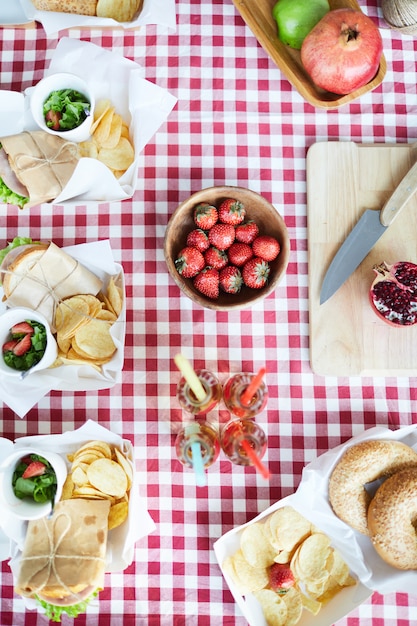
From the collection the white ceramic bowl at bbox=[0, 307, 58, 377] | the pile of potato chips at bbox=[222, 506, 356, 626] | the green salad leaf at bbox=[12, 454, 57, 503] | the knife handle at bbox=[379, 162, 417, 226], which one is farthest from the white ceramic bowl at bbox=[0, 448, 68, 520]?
the knife handle at bbox=[379, 162, 417, 226]

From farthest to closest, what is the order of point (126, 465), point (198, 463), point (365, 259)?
point (365, 259)
point (126, 465)
point (198, 463)

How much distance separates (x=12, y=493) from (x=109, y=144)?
67 centimetres

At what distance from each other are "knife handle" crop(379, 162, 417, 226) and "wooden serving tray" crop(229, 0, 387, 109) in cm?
19

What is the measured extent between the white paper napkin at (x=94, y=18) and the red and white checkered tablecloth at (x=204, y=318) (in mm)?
50

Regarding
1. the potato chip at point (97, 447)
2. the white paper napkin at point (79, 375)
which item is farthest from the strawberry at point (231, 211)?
the potato chip at point (97, 447)

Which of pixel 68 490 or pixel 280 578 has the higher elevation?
pixel 68 490

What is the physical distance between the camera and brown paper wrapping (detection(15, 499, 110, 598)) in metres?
1.00

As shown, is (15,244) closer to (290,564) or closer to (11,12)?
(11,12)

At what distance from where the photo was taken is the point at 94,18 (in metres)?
1.17

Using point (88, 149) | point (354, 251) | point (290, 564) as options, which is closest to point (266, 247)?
point (354, 251)

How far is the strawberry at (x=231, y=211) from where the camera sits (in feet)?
3.67

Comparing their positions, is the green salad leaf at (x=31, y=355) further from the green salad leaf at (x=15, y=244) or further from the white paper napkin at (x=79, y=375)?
the green salad leaf at (x=15, y=244)

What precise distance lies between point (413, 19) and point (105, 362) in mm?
903

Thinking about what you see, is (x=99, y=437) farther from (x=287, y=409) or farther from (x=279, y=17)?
(x=279, y=17)
